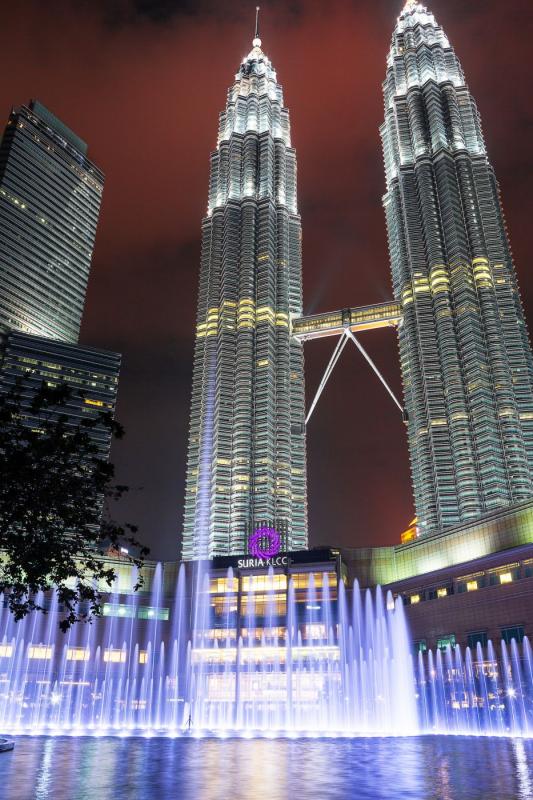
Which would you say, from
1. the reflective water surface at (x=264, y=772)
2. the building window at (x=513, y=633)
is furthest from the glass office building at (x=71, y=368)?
the reflective water surface at (x=264, y=772)

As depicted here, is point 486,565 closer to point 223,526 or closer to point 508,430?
point 508,430

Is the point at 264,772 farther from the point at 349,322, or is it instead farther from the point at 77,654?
the point at 349,322

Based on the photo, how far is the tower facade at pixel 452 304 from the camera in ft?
437

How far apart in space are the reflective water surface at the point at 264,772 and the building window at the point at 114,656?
7762cm

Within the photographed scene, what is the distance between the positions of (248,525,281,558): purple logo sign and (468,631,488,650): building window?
1600 inches

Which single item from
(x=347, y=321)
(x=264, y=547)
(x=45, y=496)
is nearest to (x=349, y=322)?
(x=347, y=321)

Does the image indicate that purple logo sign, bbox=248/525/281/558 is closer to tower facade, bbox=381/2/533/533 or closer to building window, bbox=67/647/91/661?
building window, bbox=67/647/91/661

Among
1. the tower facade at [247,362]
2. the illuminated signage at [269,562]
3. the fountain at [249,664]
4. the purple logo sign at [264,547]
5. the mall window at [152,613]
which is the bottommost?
the fountain at [249,664]

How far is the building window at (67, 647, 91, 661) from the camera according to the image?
315ft

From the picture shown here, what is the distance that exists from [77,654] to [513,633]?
6559 centimetres

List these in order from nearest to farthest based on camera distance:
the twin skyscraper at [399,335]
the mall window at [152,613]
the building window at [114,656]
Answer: the building window at [114,656] < the mall window at [152,613] < the twin skyscraper at [399,335]

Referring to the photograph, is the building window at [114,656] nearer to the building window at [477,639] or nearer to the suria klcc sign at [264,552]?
the suria klcc sign at [264,552]

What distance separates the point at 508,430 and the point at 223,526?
6914cm

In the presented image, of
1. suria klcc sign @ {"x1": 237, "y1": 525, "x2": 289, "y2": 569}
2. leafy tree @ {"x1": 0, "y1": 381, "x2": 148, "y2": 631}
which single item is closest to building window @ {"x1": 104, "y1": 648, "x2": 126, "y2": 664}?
suria klcc sign @ {"x1": 237, "y1": 525, "x2": 289, "y2": 569}
